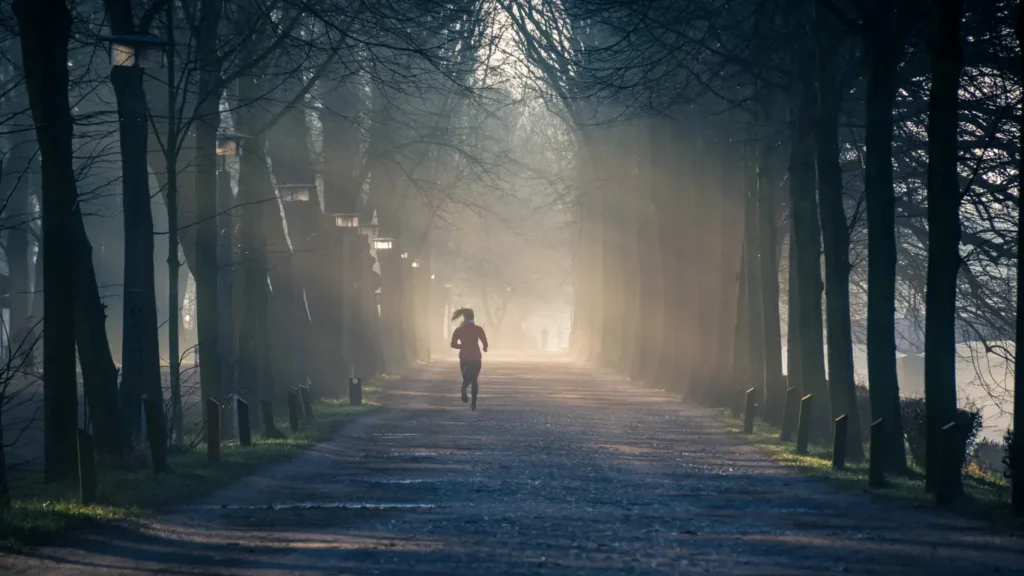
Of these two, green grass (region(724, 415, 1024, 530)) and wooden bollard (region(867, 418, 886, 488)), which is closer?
green grass (region(724, 415, 1024, 530))

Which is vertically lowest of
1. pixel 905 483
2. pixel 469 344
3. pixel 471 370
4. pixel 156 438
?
pixel 905 483

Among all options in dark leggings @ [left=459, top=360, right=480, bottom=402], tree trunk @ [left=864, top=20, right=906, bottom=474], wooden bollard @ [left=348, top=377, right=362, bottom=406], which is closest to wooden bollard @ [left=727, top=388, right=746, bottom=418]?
dark leggings @ [left=459, top=360, right=480, bottom=402]

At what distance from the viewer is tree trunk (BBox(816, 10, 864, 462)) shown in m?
17.7

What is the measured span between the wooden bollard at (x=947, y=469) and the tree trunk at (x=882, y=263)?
10.5 ft

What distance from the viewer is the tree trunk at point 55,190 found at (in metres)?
12.7

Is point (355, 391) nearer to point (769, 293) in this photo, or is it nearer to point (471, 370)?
point (471, 370)

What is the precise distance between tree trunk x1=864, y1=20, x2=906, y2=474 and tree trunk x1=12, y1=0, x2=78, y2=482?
29.2 ft

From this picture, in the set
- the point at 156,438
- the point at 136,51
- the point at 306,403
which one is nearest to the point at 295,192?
the point at 306,403

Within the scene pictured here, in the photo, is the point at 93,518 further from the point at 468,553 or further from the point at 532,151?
the point at 532,151

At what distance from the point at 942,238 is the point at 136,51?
8542 millimetres

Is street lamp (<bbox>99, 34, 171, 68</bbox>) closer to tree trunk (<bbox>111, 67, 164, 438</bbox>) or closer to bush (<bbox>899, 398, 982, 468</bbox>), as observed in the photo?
tree trunk (<bbox>111, 67, 164, 438</bbox>)

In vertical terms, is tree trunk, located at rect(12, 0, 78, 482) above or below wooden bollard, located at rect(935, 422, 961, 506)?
above

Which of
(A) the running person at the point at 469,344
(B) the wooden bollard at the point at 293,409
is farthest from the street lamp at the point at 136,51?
(A) the running person at the point at 469,344

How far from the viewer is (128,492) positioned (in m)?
12.5
